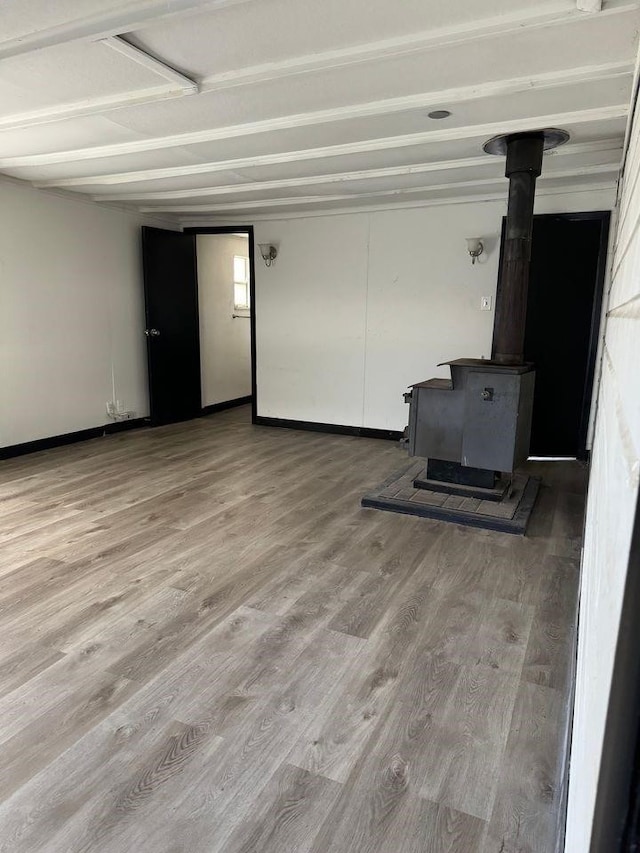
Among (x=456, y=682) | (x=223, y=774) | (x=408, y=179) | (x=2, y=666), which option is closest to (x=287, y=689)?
(x=223, y=774)

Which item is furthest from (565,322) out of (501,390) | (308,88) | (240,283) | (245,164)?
(240,283)

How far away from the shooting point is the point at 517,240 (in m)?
3.41

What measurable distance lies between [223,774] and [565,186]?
483 centimetres

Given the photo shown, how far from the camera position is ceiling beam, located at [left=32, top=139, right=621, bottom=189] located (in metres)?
3.48

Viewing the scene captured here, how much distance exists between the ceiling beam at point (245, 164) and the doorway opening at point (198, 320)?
126cm

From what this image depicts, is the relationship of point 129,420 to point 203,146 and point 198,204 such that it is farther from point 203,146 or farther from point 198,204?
point 203,146

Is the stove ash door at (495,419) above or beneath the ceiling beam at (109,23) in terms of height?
beneath

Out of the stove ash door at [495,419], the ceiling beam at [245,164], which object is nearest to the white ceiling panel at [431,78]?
the ceiling beam at [245,164]

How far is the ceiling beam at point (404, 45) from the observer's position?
6.62ft

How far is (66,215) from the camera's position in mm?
5098

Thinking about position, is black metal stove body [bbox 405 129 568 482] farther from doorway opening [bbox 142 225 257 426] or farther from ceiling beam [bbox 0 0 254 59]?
doorway opening [bbox 142 225 257 426]

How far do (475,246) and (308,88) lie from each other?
2636mm

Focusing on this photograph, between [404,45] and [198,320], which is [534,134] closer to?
[404,45]

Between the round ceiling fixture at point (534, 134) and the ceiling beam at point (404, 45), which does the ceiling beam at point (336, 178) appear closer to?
the round ceiling fixture at point (534, 134)
